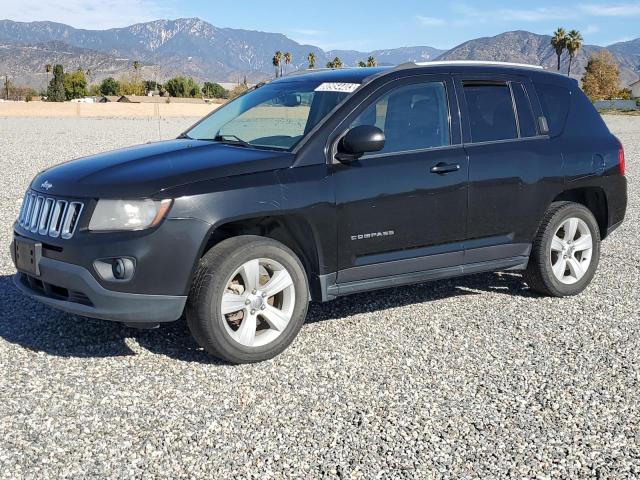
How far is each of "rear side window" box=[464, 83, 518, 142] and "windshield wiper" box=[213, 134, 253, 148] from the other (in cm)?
171

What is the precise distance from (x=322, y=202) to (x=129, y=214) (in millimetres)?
1220

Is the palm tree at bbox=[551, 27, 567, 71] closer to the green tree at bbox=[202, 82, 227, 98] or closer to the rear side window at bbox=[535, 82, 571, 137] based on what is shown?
the green tree at bbox=[202, 82, 227, 98]

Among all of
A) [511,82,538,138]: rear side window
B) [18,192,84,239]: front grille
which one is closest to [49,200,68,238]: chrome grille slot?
[18,192,84,239]: front grille

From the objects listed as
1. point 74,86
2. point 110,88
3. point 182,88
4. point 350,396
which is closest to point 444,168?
point 350,396

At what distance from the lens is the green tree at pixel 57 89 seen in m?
127

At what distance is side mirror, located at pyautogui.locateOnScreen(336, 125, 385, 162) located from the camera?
4777mm

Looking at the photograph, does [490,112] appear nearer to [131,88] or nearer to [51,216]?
[51,216]

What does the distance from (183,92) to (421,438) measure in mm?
132213

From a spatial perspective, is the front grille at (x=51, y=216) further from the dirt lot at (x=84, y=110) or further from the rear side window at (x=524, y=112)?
the dirt lot at (x=84, y=110)

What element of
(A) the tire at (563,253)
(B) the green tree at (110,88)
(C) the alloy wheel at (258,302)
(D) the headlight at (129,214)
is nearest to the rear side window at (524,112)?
(A) the tire at (563,253)

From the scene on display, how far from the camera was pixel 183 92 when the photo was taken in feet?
429

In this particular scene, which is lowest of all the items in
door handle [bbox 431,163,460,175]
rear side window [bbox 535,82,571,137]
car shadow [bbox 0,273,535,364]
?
car shadow [bbox 0,273,535,364]

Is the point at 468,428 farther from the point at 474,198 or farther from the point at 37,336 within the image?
the point at 37,336

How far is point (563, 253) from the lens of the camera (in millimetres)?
6238
